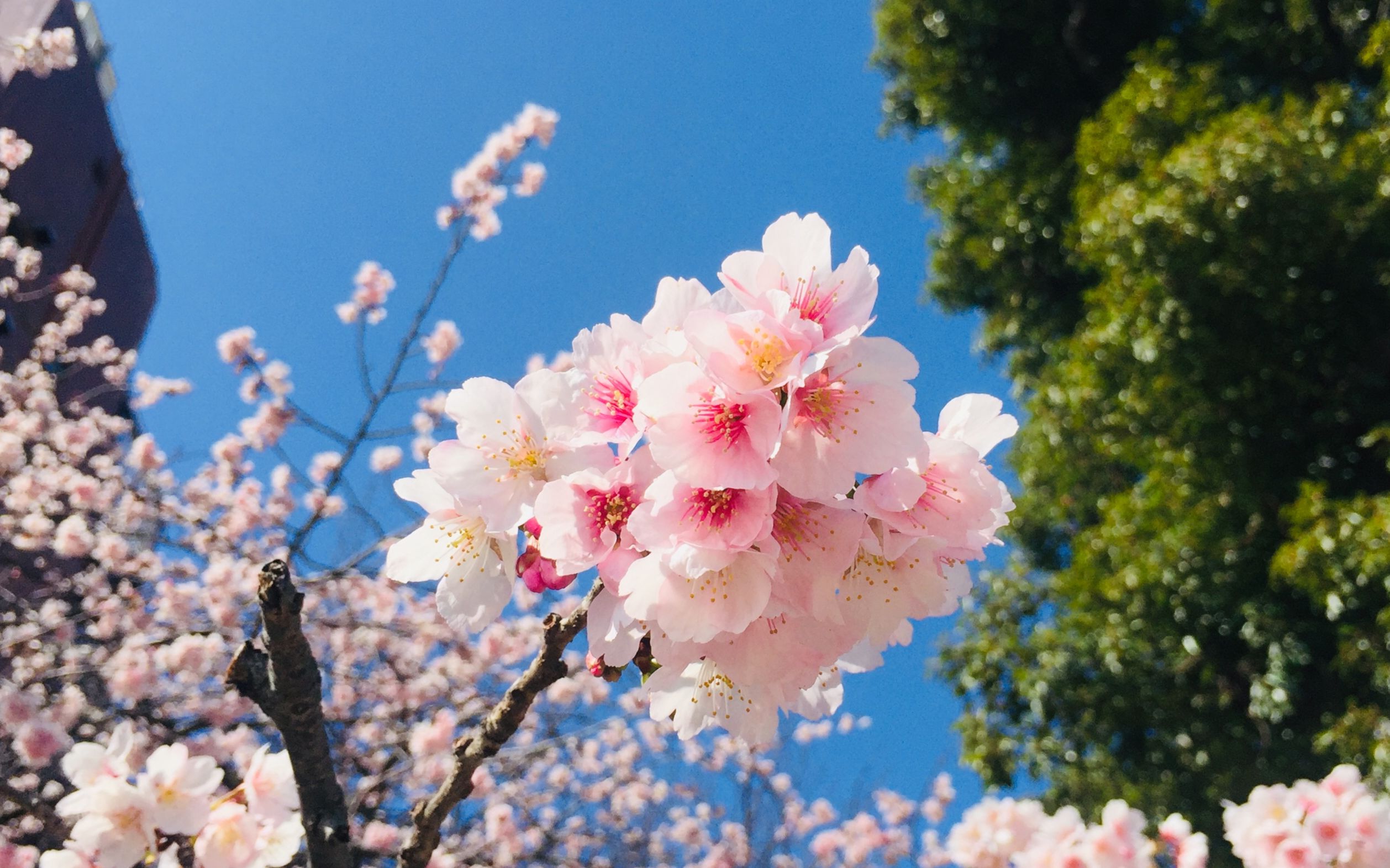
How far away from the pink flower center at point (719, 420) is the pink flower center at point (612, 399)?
123 mm

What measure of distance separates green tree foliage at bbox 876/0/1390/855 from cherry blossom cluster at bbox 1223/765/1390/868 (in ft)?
5.62

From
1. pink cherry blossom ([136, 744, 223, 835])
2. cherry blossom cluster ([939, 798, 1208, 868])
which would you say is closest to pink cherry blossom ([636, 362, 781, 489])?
pink cherry blossom ([136, 744, 223, 835])

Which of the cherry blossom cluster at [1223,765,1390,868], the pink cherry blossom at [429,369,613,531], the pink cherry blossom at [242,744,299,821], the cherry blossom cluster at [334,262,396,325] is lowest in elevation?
the cherry blossom cluster at [1223,765,1390,868]

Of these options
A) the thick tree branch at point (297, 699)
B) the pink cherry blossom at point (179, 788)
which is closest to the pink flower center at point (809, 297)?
the thick tree branch at point (297, 699)

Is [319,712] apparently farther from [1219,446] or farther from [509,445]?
[1219,446]

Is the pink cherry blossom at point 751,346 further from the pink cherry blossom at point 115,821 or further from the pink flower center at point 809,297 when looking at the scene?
the pink cherry blossom at point 115,821

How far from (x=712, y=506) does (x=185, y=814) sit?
1328mm

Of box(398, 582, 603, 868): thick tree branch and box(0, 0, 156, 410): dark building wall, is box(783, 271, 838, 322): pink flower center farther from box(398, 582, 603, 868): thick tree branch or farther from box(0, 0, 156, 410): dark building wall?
box(0, 0, 156, 410): dark building wall

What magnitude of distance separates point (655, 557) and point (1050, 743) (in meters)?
5.36

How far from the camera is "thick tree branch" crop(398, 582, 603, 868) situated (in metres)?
0.92

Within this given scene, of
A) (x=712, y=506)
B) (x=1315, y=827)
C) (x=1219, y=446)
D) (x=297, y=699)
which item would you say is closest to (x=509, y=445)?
(x=712, y=506)

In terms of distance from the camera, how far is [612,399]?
86cm

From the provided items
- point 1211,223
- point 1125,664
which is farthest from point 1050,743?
point 1211,223

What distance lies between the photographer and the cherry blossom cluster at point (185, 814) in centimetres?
145
